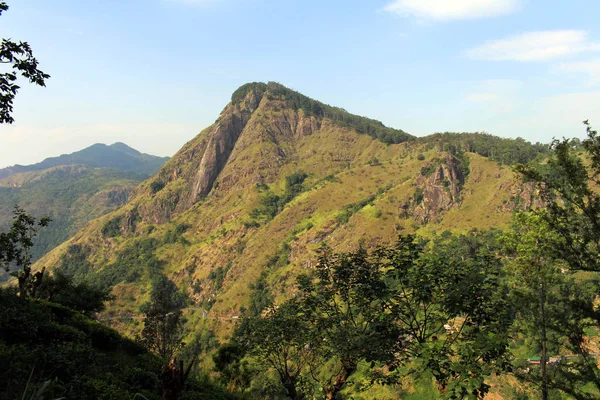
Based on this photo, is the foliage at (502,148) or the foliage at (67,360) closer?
the foliage at (67,360)

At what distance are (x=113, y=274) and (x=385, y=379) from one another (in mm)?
208881

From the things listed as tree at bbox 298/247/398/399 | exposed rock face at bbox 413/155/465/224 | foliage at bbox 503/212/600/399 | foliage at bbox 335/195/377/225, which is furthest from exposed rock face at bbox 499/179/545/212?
tree at bbox 298/247/398/399

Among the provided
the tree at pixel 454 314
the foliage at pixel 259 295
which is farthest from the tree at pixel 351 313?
the foliage at pixel 259 295

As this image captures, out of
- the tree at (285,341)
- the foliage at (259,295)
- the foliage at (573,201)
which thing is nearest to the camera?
the foliage at (573,201)

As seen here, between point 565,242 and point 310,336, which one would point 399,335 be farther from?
point 565,242

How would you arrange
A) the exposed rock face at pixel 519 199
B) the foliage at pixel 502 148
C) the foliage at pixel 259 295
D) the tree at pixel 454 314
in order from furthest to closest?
the foliage at pixel 502 148
the foliage at pixel 259 295
the exposed rock face at pixel 519 199
the tree at pixel 454 314

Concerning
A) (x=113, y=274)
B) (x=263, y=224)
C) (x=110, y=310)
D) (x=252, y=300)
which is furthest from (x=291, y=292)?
(x=113, y=274)

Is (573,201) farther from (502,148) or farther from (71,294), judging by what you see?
(502,148)

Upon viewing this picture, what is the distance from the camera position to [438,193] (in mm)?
153000

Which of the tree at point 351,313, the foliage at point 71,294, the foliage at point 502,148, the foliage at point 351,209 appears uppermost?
the foliage at point 502,148

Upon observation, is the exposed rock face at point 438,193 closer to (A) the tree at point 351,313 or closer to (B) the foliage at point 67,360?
(B) the foliage at point 67,360

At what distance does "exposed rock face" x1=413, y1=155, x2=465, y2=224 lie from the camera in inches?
5925

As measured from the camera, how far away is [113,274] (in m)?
189

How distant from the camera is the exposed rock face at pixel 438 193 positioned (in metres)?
150
